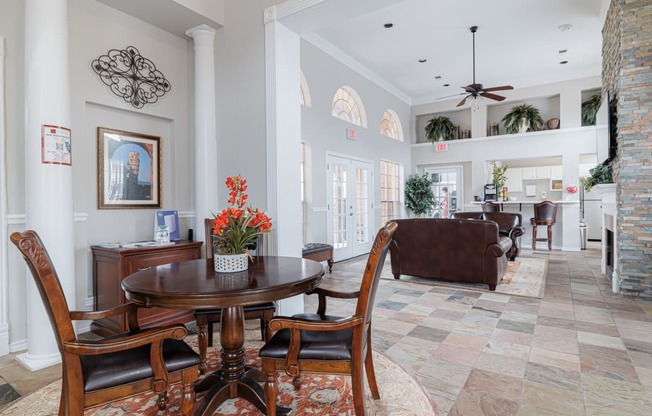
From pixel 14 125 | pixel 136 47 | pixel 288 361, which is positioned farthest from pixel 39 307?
pixel 136 47

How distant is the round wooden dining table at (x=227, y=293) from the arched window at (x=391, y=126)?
673cm

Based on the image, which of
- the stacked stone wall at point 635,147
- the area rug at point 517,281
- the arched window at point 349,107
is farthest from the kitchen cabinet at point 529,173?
the stacked stone wall at point 635,147

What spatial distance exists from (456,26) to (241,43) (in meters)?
3.70

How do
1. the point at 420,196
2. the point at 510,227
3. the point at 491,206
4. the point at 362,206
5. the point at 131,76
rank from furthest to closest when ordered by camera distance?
the point at 420,196 < the point at 491,206 < the point at 362,206 < the point at 510,227 < the point at 131,76

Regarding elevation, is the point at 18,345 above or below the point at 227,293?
below

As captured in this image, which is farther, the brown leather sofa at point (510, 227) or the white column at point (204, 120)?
the brown leather sofa at point (510, 227)

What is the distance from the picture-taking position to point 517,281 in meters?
4.72

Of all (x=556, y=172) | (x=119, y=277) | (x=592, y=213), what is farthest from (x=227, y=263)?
(x=592, y=213)

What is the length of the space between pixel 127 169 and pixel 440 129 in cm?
765

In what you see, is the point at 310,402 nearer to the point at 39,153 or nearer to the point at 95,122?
the point at 39,153

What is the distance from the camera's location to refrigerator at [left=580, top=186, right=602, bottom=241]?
30.1ft

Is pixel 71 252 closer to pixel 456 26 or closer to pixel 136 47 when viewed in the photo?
pixel 136 47

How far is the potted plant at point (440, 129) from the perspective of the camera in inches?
354

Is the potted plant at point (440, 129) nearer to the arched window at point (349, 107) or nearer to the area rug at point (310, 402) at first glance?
the arched window at point (349, 107)
